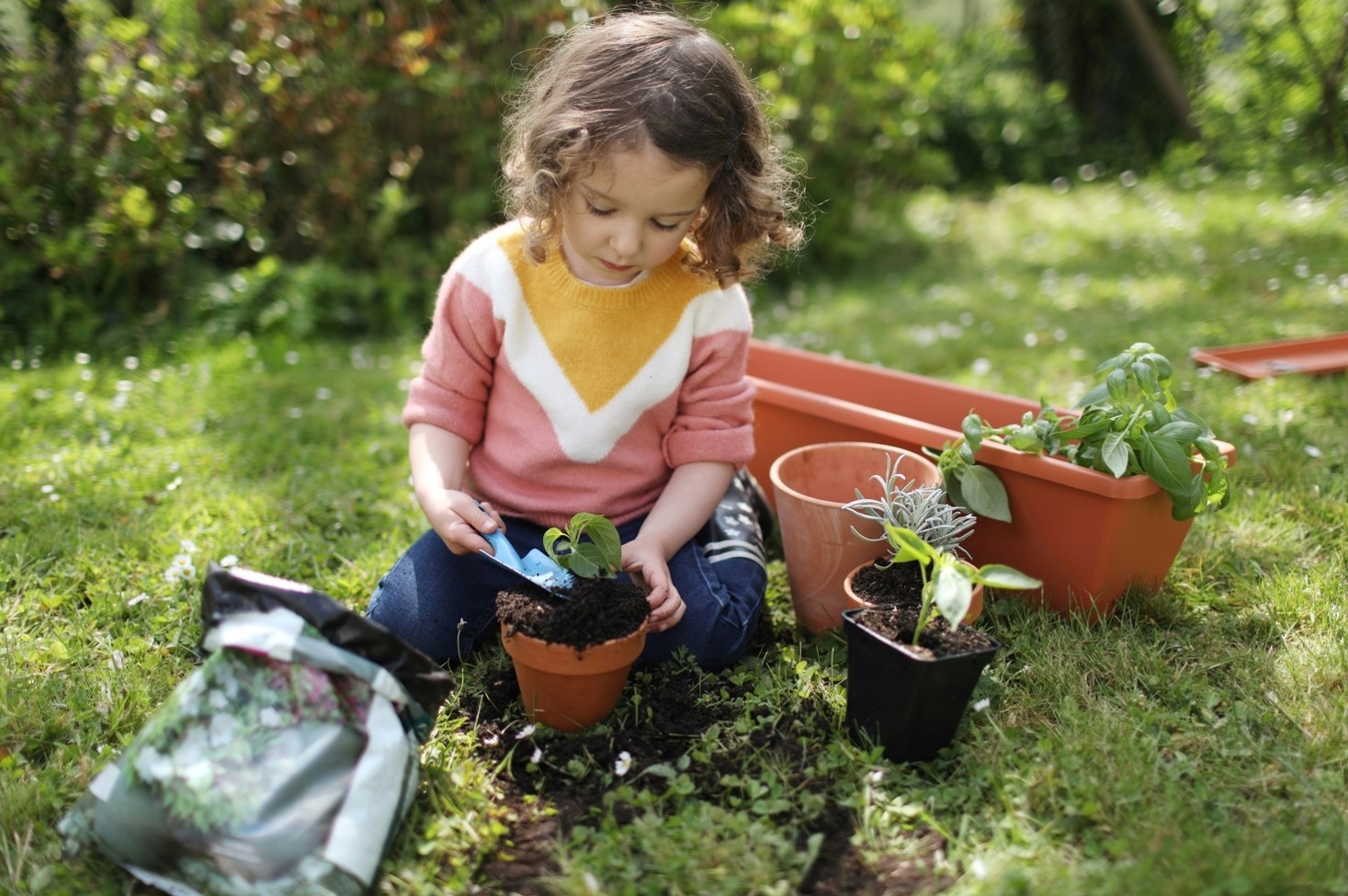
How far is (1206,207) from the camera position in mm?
6363

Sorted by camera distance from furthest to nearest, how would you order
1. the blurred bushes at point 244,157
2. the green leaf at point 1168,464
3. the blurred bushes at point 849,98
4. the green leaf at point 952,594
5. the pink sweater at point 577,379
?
the blurred bushes at point 849,98 < the blurred bushes at point 244,157 < the pink sweater at point 577,379 < the green leaf at point 1168,464 < the green leaf at point 952,594

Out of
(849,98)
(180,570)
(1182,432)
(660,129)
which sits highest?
(660,129)

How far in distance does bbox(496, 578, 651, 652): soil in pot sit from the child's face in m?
0.63

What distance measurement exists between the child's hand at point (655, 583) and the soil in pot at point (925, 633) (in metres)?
0.36

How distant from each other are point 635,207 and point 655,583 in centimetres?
72

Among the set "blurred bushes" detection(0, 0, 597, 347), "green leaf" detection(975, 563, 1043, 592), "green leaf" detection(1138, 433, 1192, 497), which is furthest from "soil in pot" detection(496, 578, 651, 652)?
"blurred bushes" detection(0, 0, 597, 347)

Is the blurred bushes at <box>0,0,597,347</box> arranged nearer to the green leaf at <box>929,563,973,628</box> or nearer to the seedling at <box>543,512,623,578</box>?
the seedling at <box>543,512,623,578</box>

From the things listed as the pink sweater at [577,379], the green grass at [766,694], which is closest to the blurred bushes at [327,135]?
the green grass at [766,694]

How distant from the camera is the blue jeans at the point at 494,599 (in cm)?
206

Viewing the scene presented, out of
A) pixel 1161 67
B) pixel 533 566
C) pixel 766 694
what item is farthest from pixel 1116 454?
pixel 1161 67

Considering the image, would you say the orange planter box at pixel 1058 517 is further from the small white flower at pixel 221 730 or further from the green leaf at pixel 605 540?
the small white flower at pixel 221 730

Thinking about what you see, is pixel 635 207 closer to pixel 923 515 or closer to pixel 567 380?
pixel 567 380

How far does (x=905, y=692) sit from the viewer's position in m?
1.67

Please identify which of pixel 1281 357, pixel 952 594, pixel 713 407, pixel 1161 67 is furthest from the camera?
pixel 1161 67
